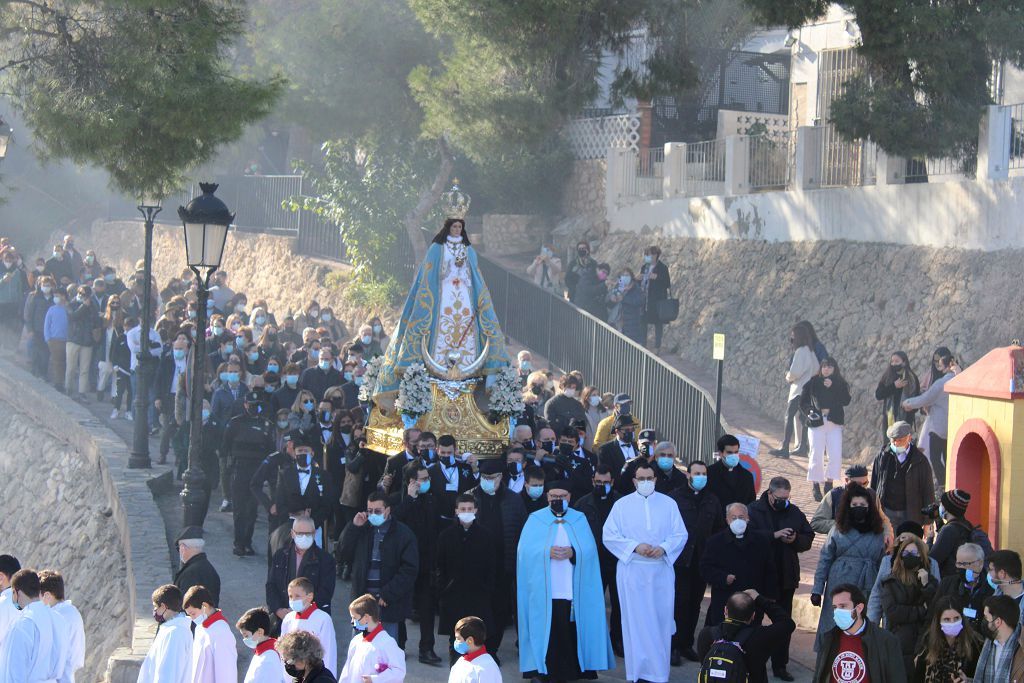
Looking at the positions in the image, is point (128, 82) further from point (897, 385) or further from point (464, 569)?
point (897, 385)

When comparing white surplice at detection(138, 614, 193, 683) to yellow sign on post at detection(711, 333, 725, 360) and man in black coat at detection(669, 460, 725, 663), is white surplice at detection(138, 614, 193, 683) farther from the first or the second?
yellow sign on post at detection(711, 333, 725, 360)

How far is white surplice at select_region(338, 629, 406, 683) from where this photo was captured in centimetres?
962

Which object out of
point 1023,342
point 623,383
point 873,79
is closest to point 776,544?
point 1023,342

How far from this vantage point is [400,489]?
1386 cm

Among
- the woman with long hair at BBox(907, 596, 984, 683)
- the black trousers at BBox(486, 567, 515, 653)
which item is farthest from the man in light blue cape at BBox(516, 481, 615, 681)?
Answer: the woman with long hair at BBox(907, 596, 984, 683)

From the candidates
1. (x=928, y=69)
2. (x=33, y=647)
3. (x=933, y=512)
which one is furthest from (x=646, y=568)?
(x=928, y=69)

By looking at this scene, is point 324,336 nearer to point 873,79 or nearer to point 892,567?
point 873,79

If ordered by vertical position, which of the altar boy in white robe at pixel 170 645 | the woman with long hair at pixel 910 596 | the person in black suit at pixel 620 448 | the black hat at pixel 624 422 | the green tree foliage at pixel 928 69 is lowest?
the altar boy in white robe at pixel 170 645

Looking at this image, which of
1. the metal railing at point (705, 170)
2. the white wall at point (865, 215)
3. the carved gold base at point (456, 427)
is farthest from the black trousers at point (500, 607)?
the metal railing at point (705, 170)

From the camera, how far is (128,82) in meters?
16.3

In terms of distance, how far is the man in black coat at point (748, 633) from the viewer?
933cm

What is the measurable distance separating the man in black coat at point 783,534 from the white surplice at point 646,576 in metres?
0.64

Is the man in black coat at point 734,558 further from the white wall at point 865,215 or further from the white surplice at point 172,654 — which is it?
the white wall at point 865,215

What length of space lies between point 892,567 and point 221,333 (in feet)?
38.7
